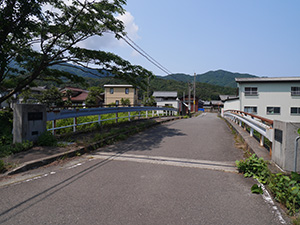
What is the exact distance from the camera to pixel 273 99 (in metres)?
27.6

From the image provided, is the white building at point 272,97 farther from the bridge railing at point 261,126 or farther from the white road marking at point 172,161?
the white road marking at point 172,161

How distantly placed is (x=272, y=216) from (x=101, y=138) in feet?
17.8

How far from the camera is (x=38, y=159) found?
464 centimetres

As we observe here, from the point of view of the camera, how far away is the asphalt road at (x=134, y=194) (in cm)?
255

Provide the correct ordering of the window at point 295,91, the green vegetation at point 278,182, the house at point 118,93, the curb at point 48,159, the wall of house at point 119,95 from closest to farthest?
the green vegetation at point 278,182, the curb at point 48,159, the window at point 295,91, the house at point 118,93, the wall of house at point 119,95

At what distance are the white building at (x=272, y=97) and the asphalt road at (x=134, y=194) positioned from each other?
84.3ft

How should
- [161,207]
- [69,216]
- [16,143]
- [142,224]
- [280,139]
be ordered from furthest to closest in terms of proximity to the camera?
[16,143] → [280,139] → [161,207] → [69,216] → [142,224]

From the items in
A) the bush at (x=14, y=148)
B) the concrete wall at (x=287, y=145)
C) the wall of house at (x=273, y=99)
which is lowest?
the bush at (x=14, y=148)

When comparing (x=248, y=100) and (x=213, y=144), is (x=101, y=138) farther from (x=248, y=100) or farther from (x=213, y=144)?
(x=248, y=100)

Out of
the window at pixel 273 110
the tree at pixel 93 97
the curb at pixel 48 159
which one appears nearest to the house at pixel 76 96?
the tree at pixel 93 97

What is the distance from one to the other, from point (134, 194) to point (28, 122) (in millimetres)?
4085

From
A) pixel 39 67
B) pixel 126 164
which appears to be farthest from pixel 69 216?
pixel 39 67

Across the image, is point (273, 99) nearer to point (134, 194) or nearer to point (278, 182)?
point (278, 182)

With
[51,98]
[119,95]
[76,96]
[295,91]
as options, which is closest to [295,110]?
[295,91]
